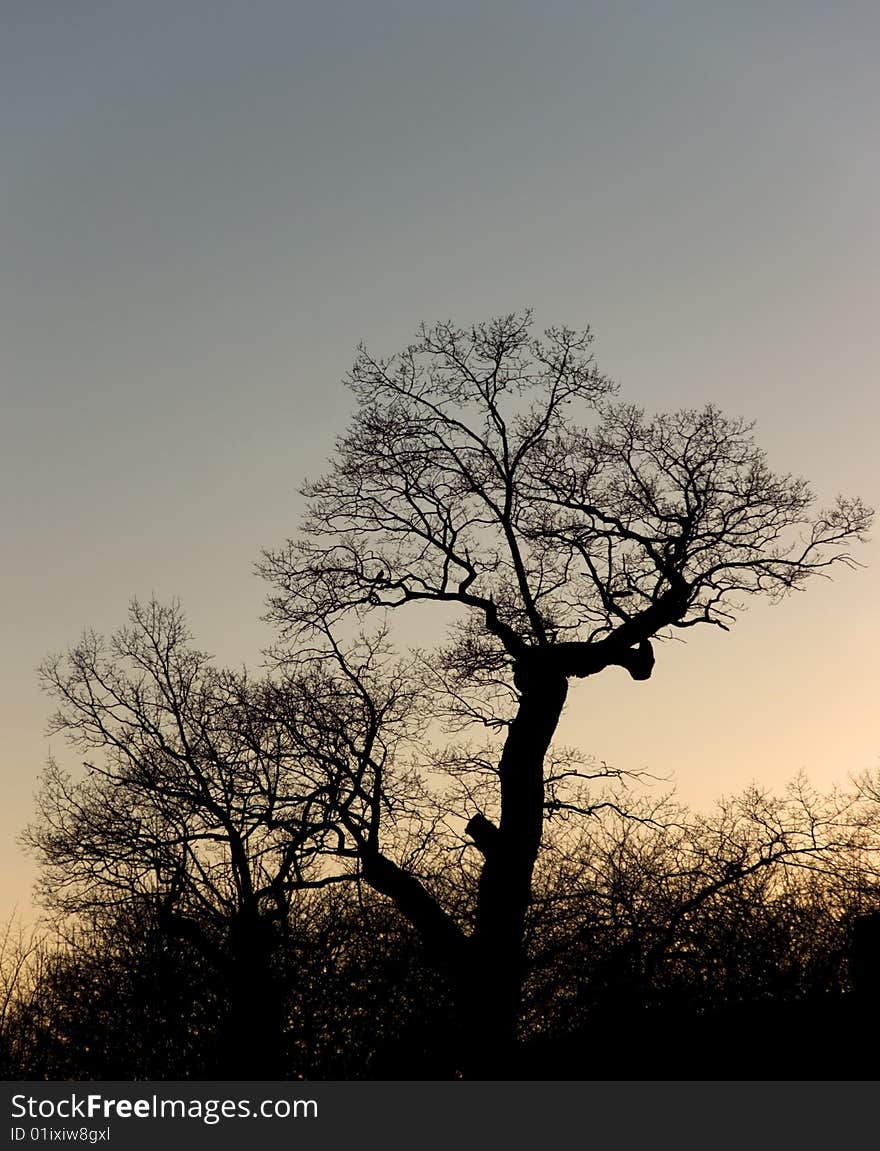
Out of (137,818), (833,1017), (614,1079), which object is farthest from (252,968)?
(833,1017)

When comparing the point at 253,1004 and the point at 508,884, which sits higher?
the point at 508,884

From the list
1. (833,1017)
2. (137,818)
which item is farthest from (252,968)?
(833,1017)

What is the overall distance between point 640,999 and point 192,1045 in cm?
832

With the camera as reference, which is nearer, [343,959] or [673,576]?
[673,576]

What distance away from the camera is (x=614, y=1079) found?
50.5ft

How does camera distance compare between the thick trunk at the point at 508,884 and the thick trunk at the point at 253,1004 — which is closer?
the thick trunk at the point at 508,884

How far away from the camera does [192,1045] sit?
20.5 m

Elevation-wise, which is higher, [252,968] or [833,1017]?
[252,968]

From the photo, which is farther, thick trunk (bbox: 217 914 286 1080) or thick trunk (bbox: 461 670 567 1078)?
thick trunk (bbox: 217 914 286 1080)

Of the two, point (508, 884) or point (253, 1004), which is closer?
point (508, 884)
